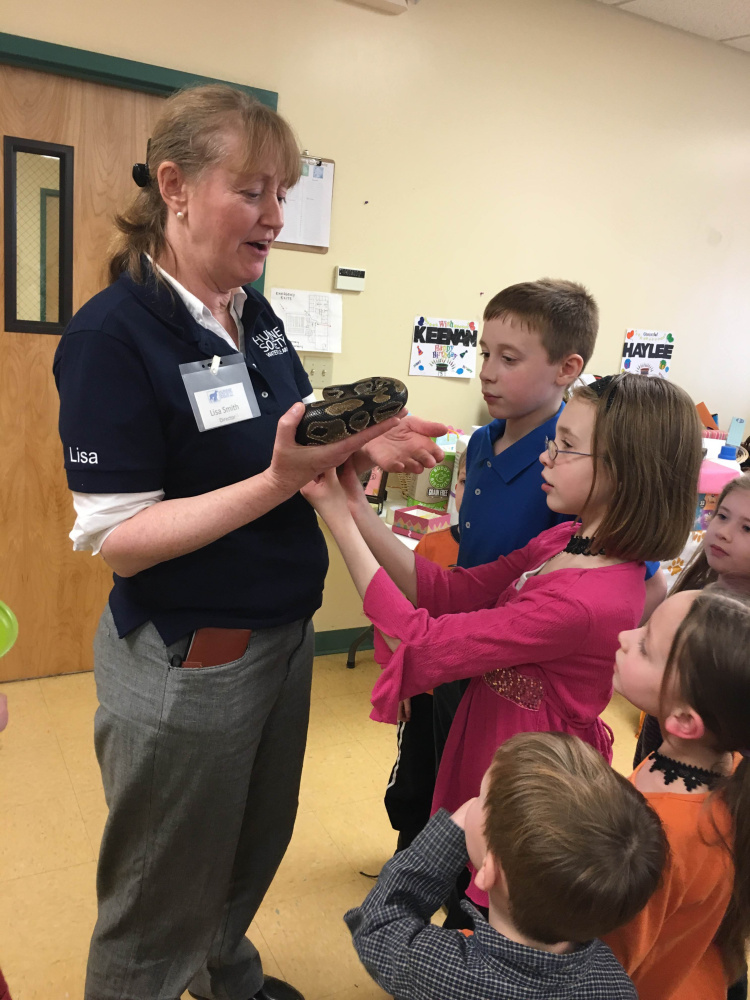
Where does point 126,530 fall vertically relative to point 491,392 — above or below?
below

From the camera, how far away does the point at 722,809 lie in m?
1.00

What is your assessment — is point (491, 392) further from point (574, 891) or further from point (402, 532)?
point (402, 532)

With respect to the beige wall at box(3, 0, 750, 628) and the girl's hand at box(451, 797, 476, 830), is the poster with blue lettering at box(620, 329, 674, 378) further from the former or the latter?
the girl's hand at box(451, 797, 476, 830)

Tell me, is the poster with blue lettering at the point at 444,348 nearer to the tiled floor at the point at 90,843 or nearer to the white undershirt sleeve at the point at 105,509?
the tiled floor at the point at 90,843

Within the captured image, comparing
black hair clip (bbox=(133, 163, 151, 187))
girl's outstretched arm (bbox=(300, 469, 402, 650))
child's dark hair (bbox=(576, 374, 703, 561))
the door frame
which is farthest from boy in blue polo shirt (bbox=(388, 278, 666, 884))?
the door frame

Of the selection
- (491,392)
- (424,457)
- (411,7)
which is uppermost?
(411,7)

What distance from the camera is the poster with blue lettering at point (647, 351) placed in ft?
13.3

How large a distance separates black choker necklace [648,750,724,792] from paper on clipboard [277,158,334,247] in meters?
2.58

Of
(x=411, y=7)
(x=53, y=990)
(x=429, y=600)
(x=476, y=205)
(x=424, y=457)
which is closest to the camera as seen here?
(x=424, y=457)

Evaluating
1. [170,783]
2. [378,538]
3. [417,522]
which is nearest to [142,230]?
[378,538]

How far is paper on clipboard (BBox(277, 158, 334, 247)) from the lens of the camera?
9.86 ft

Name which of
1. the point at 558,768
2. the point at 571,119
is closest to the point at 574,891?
the point at 558,768

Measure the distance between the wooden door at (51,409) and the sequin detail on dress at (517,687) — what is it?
216cm

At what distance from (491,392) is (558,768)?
1.00 metres
